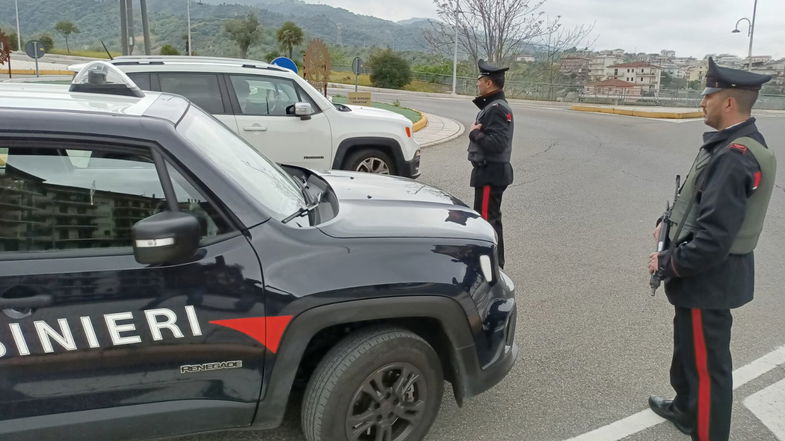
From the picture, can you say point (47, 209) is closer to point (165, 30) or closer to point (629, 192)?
point (629, 192)

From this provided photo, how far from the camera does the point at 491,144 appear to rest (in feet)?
17.3

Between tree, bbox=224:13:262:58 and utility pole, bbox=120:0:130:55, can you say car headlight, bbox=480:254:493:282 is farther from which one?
tree, bbox=224:13:262:58

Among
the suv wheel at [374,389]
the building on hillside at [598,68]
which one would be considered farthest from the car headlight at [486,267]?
the building on hillside at [598,68]

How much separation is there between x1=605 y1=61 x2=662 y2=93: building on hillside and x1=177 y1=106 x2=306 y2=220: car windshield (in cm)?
3518

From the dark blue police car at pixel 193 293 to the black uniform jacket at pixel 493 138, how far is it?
2.59 meters

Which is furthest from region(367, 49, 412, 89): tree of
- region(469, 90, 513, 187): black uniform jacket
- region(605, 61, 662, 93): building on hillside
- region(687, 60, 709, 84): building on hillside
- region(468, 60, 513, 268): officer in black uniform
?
region(469, 90, 513, 187): black uniform jacket

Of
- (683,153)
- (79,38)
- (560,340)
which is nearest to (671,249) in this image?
(560,340)

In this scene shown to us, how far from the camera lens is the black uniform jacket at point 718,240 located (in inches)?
104

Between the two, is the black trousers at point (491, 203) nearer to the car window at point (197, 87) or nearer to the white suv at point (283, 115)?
the white suv at point (283, 115)

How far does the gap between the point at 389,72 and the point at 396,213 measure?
38.1 meters

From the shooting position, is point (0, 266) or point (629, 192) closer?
point (0, 266)

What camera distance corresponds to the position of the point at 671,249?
9.55ft

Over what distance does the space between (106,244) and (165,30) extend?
12209 centimetres

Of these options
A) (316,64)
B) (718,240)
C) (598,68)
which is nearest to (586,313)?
(718,240)
